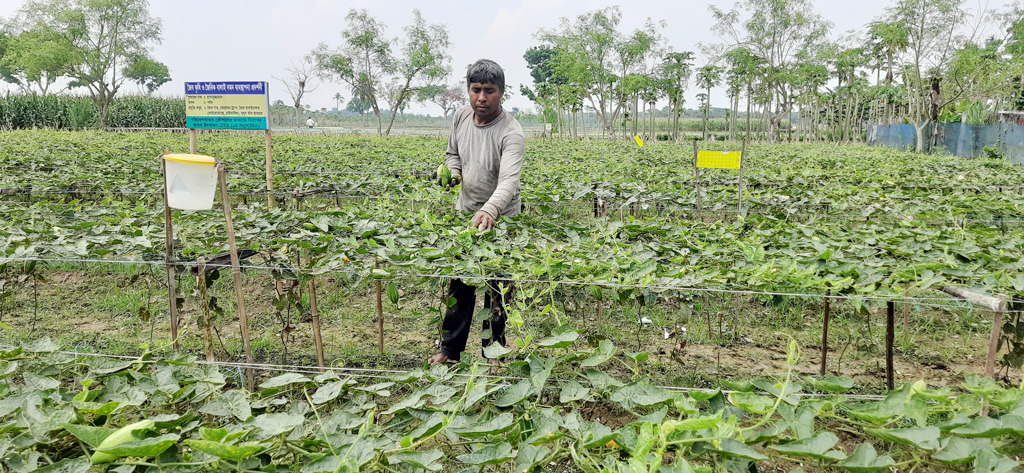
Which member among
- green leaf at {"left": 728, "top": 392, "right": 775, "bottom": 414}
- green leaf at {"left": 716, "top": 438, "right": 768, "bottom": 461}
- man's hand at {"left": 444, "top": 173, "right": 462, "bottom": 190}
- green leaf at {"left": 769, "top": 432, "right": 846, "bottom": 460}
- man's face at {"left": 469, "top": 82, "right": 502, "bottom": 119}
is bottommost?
green leaf at {"left": 769, "top": 432, "right": 846, "bottom": 460}

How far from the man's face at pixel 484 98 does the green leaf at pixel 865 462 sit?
200cm

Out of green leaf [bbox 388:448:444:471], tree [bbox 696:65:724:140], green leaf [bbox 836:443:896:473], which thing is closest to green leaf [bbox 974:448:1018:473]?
green leaf [bbox 836:443:896:473]

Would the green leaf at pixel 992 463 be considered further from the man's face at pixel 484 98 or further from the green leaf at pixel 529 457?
the man's face at pixel 484 98

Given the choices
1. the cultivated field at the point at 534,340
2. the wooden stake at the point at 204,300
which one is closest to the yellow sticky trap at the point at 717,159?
the cultivated field at the point at 534,340

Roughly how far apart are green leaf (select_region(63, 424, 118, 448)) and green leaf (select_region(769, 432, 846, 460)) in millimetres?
1292

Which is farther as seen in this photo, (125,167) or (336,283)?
(125,167)

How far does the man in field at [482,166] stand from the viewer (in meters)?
2.69

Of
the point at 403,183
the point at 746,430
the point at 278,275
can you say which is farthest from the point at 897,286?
the point at 403,183

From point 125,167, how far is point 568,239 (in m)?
5.60

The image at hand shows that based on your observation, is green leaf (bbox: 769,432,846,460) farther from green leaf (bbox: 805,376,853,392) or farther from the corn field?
the corn field

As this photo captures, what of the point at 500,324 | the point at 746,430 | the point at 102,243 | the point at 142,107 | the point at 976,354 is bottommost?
the point at 976,354

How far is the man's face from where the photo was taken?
2723 mm

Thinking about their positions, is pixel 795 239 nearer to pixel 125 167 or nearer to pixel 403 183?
pixel 403 183

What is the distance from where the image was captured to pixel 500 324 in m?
2.70
